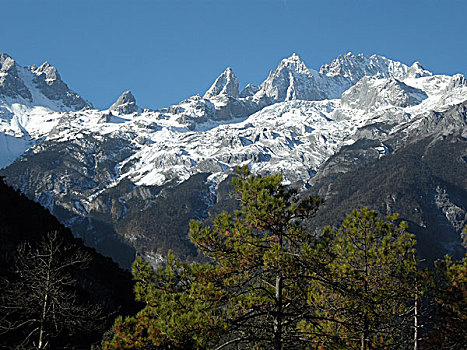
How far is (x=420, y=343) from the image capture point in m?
21.9

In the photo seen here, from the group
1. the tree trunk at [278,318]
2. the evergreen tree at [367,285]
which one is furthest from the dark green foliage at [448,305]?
the tree trunk at [278,318]

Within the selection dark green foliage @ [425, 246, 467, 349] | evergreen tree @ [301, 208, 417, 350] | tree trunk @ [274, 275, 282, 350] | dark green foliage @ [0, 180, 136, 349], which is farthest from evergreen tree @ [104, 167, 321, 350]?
dark green foliage @ [0, 180, 136, 349]

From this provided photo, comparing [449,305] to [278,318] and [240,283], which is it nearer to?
[278,318]

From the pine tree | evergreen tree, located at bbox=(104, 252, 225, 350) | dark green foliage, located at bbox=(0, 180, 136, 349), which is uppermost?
dark green foliage, located at bbox=(0, 180, 136, 349)

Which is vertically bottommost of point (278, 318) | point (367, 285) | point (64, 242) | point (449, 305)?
point (278, 318)

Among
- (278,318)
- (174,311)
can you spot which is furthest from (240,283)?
(174,311)

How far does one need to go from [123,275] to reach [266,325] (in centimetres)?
8442

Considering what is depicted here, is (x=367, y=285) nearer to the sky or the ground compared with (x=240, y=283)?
nearer to the sky

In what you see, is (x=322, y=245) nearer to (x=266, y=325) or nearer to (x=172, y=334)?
(x=266, y=325)

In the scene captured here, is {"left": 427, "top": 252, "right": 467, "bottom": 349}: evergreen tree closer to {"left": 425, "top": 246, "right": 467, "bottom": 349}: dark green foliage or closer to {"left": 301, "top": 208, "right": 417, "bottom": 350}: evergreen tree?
{"left": 425, "top": 246, "right": 467, "bottom": 349}: dark green foliage

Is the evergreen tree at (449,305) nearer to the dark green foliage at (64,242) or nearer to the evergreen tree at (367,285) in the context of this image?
the evergreen tree at (367,285)

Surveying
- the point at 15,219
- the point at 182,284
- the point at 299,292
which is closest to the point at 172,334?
the point at 182,284

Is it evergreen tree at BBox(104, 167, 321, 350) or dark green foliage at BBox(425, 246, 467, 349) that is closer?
evergreen tree at BBox(104, 167, 321, 350)

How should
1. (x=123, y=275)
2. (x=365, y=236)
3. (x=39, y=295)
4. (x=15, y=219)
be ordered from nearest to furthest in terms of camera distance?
(x=365, y=236) → (x=39, y=295) → (x=15, y=219) → (x=123, y=275)
